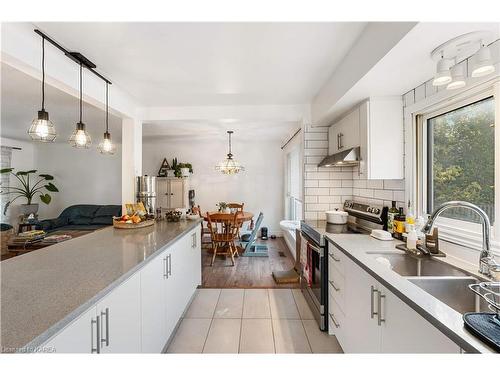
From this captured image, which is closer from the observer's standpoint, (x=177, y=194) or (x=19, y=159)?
(x=177, y=194)

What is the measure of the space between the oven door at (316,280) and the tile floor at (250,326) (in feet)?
0.39

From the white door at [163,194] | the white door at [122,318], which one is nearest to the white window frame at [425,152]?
the white door at [122,318]

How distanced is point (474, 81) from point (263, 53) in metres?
1.33

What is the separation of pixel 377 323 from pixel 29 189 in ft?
24.6

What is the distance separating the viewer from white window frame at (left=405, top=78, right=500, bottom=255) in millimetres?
1222

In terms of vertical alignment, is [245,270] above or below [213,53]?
below

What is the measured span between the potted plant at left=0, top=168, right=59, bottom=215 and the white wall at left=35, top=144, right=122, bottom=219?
23 centimetres

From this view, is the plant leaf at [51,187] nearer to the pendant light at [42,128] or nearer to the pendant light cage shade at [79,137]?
the pendant light cage shade at [79,137]

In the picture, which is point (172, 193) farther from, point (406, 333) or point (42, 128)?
point (406, 333)

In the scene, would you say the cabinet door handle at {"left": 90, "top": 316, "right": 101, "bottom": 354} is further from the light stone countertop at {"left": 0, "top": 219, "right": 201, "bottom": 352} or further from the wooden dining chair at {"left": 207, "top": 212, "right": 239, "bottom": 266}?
the wooden dining chair at {"left": 207, "top": 212, "right": 239, "bottom": 266}

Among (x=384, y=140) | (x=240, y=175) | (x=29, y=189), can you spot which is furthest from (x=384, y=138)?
(x=29, y=189)

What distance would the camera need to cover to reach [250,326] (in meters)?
2.13
